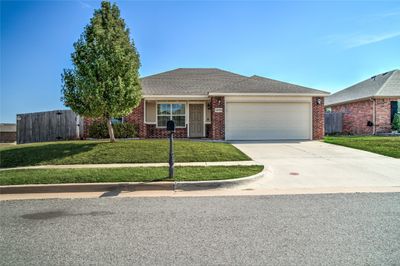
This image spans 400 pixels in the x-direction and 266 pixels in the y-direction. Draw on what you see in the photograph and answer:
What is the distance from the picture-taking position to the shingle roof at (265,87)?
1670cm

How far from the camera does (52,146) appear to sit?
12414 millimetres

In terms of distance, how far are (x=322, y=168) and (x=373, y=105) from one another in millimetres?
13849

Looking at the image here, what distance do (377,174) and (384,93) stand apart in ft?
46.5

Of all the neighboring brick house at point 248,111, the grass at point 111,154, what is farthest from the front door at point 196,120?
the grass at point 111,154

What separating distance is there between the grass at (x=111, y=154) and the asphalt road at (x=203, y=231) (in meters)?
4.46

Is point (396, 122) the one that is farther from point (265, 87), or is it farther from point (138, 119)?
point (138, 119)

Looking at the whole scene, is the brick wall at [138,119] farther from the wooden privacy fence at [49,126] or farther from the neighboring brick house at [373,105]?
the neighboring brick house at [373,105]

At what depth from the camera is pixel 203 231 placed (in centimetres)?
407

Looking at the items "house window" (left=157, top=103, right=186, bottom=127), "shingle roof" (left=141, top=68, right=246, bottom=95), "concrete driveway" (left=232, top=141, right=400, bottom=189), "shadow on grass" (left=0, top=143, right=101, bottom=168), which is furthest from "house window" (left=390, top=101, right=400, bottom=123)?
"shadow on grass" (left=0, top=143, right=101, bottom=168)

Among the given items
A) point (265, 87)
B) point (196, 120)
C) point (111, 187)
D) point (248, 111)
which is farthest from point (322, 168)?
point (196, 120)

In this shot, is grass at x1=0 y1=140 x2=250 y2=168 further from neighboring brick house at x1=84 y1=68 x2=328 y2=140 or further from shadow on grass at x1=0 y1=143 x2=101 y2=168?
neighboring brick house at x1=84 y1=68 x2=328 y2=140

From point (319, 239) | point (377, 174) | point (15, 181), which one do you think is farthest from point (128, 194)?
point (377, 174)

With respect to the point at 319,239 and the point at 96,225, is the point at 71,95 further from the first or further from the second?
the point at 319,239

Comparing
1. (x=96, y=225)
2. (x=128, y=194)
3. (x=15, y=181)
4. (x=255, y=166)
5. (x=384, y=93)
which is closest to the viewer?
(x=96, y=225)
